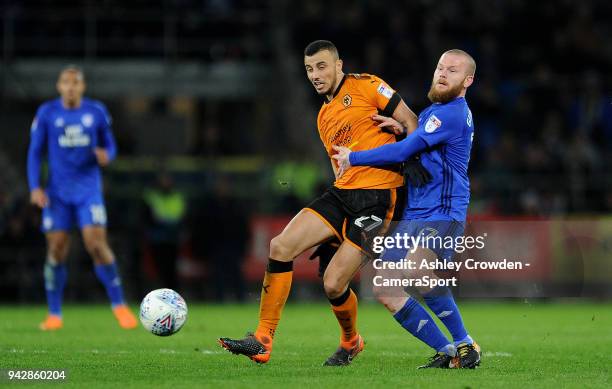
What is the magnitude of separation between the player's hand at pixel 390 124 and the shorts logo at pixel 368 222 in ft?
2.02

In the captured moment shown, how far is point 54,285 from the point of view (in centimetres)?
1198

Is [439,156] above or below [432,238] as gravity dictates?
above

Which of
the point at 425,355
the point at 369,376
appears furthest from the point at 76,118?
the point at 369,376

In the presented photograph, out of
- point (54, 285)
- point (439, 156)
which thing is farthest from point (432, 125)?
point (54, 285)

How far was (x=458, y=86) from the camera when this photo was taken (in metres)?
7.70

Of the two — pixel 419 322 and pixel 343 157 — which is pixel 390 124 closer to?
pixel 343 157

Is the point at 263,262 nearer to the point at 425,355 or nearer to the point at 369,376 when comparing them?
the point at 425,355

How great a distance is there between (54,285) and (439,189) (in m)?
5.59

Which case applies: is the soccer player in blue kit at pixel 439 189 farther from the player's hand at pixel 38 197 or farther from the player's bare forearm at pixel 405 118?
the player's hand at pixel 38 197

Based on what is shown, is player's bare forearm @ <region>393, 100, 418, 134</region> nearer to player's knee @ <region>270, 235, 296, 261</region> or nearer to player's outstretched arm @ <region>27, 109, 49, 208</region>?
player's knee @ <region>270, 235, 296, 261</region>

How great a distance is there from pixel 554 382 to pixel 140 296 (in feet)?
38.1

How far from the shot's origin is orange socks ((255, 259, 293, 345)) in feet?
26.2

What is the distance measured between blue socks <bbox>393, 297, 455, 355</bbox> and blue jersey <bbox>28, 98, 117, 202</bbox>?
197 inches

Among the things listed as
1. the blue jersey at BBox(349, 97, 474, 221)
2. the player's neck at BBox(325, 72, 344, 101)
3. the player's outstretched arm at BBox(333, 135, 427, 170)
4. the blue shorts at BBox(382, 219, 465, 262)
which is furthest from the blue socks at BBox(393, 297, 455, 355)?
the player's neck at BBox(325, 72, 344, 101)
